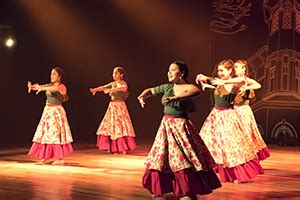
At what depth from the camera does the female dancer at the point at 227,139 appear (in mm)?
6887

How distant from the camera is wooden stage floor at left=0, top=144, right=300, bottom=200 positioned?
5988mm

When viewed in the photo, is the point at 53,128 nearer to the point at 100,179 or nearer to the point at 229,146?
the point at 100,179

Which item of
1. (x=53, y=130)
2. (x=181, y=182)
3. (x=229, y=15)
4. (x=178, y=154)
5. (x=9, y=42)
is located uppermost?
(x=229, y=15)

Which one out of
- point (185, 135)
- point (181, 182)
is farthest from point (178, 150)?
point (181, 182)

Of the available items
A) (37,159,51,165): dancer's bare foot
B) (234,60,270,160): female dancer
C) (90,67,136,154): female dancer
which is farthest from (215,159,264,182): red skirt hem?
(90,67,136,154): female dancer

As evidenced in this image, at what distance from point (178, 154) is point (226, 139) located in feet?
5.13

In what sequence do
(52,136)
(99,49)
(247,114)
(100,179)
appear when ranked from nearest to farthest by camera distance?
(100,179)
(247,114)
(52,136)
(99,49)

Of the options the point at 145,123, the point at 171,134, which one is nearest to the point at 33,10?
the point at 145,123

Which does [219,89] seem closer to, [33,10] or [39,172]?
[39,172]

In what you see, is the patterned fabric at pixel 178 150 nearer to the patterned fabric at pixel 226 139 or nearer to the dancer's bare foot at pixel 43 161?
the patterned fabric at pixel 226 139

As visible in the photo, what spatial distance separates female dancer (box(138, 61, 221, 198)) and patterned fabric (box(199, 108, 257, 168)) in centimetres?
134

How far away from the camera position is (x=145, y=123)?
13.4 m

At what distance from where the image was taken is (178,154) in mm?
5469

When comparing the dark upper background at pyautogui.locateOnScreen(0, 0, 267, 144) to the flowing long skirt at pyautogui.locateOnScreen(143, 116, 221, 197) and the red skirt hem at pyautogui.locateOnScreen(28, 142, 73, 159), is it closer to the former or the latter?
the red skirt hem at pyautogui.locateOnScreen(28, 142, 73, 159)
